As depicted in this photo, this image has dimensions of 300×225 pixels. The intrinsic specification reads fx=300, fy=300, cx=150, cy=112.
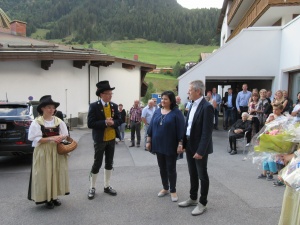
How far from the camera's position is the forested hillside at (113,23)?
86.8 meters

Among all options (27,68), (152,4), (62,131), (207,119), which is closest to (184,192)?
(207,119)

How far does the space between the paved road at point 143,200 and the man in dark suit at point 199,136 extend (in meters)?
0.50

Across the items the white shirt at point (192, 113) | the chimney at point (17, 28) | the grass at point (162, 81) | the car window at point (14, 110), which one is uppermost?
the chimney at point (17, 28)

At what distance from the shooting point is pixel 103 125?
4934mm

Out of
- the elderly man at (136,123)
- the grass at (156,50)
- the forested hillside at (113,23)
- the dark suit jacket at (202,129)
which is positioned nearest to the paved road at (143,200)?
the dark suit jacket at (202,129)

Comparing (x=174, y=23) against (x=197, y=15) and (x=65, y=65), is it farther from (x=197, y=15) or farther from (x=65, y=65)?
(x=65, y=65)

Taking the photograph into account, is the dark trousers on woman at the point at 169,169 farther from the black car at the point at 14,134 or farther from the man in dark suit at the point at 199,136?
the black car at the point at 14,134

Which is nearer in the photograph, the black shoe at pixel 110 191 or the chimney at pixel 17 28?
the black shoe at pixel 110 191

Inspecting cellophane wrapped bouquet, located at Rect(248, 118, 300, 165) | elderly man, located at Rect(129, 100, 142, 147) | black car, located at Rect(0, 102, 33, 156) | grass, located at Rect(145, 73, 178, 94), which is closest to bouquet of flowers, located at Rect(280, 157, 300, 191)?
cellophane wrapped bouquet, located at Rect(248, 118, 300, 165)

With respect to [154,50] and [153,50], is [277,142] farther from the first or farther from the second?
[154,50]

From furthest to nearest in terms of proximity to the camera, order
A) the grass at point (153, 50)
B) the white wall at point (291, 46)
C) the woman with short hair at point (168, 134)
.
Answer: the grass at point (153, 50)
the white wall at point (291, 46)
the woman with short hair at point (168, 134)

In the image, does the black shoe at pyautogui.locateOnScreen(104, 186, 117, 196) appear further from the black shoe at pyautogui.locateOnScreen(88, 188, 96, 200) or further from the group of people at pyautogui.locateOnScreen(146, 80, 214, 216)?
the group of people at pyautogui.locateOnScreen(146, 80, 214, 216)

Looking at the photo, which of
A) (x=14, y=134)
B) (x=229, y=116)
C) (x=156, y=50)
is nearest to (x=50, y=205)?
(x=14, y=134)

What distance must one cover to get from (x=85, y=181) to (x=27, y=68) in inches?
372
